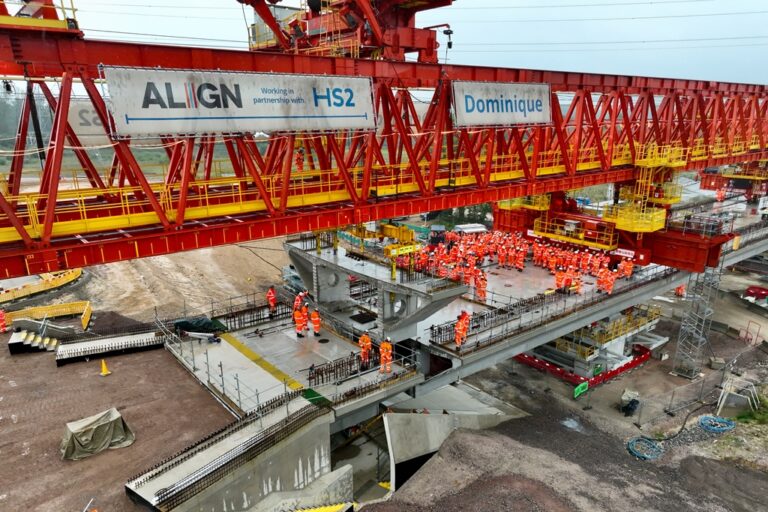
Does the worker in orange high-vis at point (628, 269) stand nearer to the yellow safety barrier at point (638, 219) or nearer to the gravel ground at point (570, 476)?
the yellow safety barrier at point (638, 219)

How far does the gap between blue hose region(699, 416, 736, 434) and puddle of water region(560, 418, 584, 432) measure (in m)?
4.89

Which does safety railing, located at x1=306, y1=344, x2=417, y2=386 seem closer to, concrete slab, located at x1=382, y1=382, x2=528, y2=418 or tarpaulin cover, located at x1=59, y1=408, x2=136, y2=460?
concrete slab, located at x1=382, y1=382, x2=528, y2=418

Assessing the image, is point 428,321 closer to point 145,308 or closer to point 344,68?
point 344,68

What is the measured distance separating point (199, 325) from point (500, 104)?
1319 cm

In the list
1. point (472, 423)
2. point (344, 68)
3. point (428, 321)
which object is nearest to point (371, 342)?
point (428, 321)

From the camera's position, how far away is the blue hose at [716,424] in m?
18.9

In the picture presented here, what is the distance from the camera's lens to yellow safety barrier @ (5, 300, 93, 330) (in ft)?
75.5

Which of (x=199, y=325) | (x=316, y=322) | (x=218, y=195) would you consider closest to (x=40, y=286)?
(x=199, y=325)

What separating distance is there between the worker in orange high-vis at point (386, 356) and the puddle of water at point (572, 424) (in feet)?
30.9

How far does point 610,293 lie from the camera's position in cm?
2058

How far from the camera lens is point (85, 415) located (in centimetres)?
1250

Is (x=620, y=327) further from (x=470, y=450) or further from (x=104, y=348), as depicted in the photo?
(x=104, y=348)

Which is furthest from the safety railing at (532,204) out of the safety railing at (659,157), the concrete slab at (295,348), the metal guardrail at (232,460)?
the metal guardrail at (232,460)

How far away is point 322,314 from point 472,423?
7207mm
